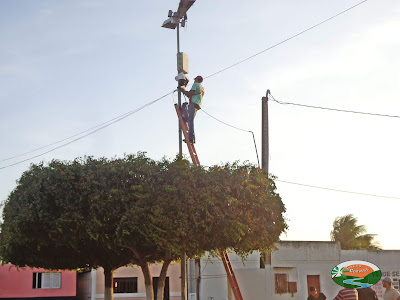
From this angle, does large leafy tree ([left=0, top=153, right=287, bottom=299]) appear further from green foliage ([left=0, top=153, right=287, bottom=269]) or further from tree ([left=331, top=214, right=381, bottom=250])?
tree ([left=331, top=214, right=381, bottom=250])

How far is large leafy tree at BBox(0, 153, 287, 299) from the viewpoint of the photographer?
1702cm

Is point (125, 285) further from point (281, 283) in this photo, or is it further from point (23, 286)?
point (281, 283)

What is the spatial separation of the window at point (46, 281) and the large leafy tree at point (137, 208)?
16.6 m

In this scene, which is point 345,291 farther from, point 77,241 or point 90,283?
point 90,283

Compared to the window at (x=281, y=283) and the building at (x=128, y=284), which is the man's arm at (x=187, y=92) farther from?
the window at (x=281, y=283)

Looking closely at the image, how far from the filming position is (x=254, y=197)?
18531 mm

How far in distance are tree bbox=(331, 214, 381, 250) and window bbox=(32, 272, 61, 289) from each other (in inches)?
1003

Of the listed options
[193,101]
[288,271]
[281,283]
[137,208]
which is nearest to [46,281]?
[281,283]

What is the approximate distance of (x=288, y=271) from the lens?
33.3 m

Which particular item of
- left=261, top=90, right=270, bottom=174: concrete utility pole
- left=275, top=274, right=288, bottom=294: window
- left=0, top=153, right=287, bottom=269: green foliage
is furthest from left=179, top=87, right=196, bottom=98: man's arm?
left=275, top=274, right=288, bottom=294: window

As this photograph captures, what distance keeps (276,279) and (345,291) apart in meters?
19.5

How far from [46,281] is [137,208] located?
2016 cm

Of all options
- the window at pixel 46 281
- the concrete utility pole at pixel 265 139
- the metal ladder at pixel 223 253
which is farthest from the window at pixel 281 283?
the window at pixel 46 281

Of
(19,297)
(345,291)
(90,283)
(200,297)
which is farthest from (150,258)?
(19,297)
